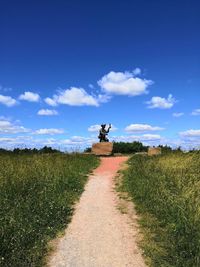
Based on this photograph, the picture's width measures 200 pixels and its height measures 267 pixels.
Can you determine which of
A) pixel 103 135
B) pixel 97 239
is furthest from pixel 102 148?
pixel 97 239

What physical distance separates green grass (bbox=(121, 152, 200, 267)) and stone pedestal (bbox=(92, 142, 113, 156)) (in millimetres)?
17304

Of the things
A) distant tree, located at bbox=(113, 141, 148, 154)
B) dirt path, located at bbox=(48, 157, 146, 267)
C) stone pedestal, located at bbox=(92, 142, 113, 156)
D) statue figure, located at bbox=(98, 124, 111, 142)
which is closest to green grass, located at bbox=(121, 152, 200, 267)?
dirt path, located at bbox=(48, 157, 146, 267)

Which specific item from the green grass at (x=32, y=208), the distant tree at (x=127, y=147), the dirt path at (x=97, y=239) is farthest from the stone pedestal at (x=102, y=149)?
the dirt path at (x=97, y=239)

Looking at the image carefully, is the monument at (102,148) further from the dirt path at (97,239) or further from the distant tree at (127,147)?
the dirt path at (97,239)

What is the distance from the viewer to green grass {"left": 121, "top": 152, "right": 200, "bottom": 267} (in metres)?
9.44

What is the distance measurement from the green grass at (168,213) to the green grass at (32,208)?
217 centimetres

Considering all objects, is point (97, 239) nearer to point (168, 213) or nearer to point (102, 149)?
point (168, 213)

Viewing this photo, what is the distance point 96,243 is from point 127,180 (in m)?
9.27

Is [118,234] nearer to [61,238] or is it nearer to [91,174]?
[61,238]

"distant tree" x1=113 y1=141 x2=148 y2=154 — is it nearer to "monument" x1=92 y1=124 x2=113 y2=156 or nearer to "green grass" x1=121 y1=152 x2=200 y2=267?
"monument" x1=92 y1=124 x2=113 y2=156

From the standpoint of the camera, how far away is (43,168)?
1981 centimetres

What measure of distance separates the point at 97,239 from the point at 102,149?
27.1 metres

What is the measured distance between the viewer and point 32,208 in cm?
1270

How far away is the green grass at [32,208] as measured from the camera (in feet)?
31.1
